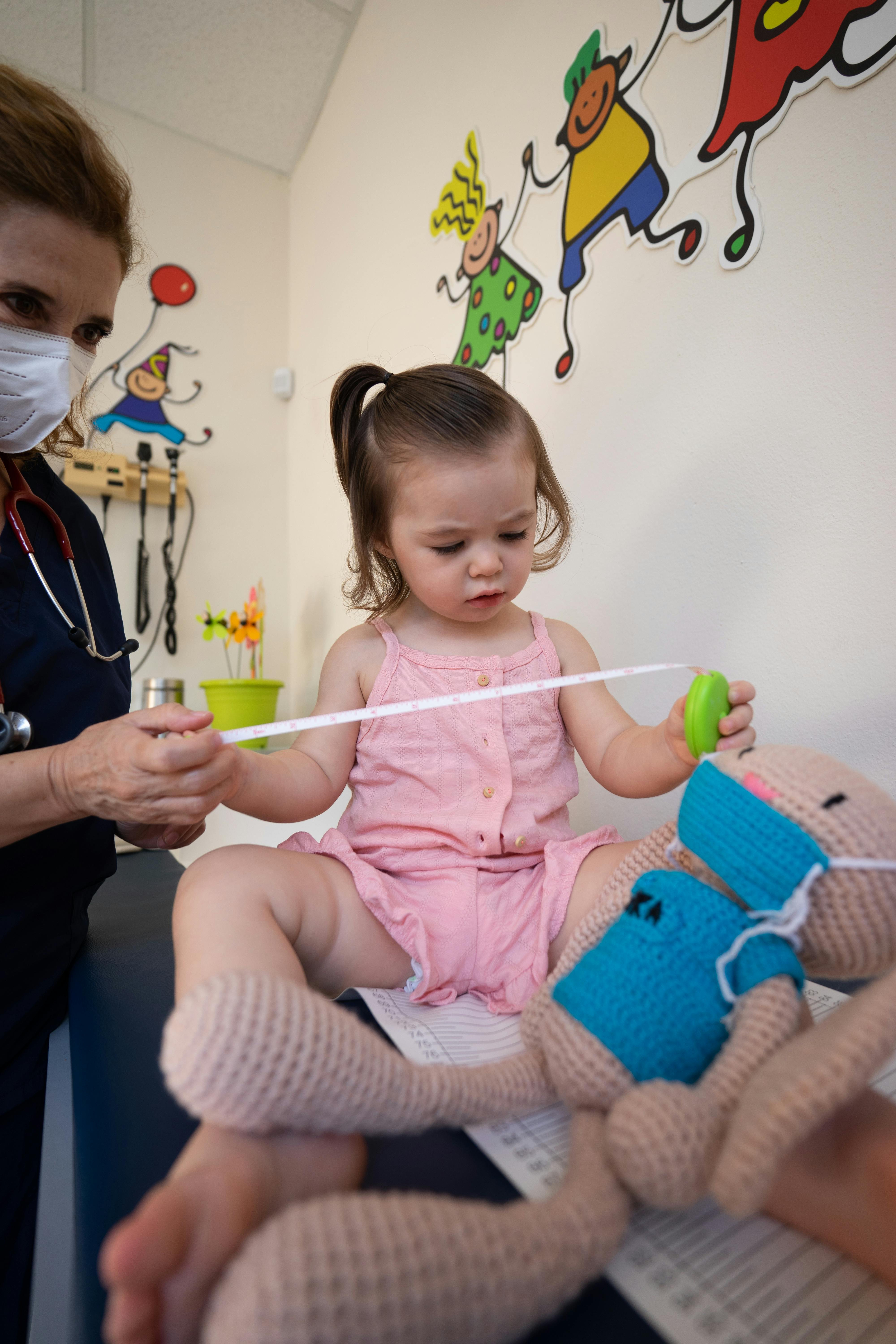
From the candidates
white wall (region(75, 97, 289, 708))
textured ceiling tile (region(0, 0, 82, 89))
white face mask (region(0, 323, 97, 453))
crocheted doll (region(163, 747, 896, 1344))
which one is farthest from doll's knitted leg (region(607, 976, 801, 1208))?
textured ceiling tile (region(0, 0, 82, 89))

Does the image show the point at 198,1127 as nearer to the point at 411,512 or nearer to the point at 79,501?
the point at 411,512

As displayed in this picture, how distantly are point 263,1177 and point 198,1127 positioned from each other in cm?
21

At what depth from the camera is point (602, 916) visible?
0.54 metres

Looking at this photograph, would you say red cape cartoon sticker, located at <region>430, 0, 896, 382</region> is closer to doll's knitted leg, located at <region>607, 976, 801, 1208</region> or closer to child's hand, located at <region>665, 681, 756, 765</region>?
child's hand, located at <region>665, 681, 756, 765</region>

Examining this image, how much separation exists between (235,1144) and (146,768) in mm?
291

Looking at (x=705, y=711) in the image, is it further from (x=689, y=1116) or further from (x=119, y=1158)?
(x=119, y=1158)

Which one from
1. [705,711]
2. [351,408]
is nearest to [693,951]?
[705,711]

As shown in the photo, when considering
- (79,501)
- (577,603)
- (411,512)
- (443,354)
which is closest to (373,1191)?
(411,512)

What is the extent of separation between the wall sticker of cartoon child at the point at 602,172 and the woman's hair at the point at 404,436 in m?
0.35

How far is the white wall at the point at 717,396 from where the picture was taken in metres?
0.71

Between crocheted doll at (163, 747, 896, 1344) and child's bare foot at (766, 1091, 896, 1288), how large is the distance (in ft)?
0.15

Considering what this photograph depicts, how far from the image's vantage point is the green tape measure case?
1.95 feet

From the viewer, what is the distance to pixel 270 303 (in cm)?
259

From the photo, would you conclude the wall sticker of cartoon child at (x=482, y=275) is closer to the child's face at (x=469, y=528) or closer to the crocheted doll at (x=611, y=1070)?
the child's face at (x=469, y=528)
